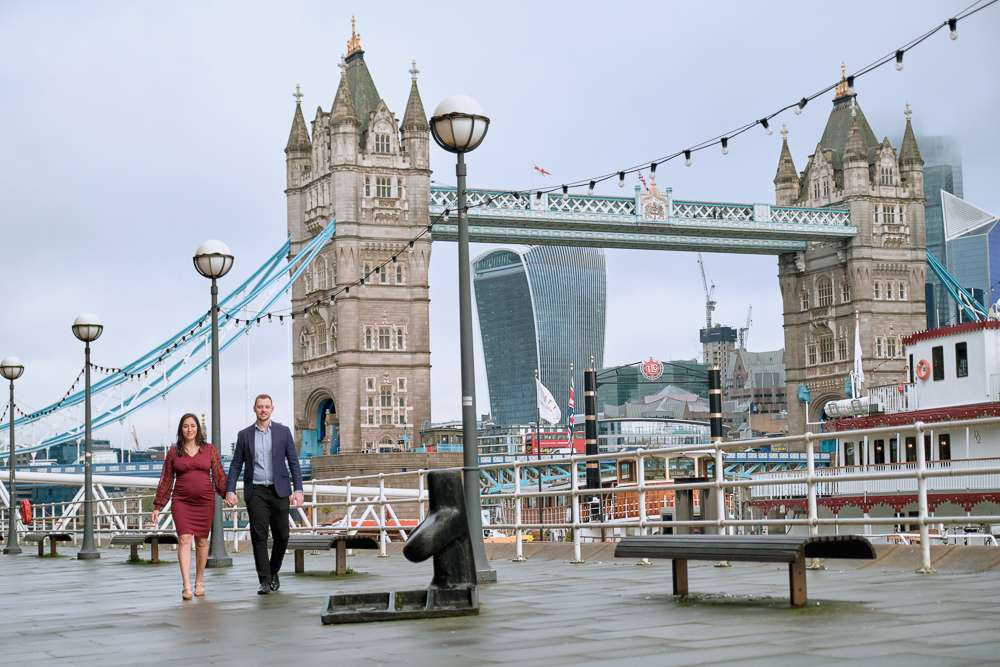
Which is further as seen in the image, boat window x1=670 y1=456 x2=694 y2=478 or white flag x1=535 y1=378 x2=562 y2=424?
boat window x1=670 y1=456 x2=694 y2=478

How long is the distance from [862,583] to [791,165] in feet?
235

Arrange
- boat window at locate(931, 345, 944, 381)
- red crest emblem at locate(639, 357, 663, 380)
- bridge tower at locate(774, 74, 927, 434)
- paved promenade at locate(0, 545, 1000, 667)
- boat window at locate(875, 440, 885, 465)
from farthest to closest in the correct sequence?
red crest emblem at locate(639, 357, 663, 380) < bridge tower at locate(774, 74, 927, 434) < boat window at locate(875, 440, 885, 465) < boat window at locate(931, 345, 944, 381) < paved promenade at locate(0, 545, 1000, 667)

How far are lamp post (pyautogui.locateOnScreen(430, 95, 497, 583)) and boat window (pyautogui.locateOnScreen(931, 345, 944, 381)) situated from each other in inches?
744

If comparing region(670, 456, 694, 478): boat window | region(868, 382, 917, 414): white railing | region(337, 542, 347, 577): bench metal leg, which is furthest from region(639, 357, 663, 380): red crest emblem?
region(337, 542, 347, 577): bench metal leg

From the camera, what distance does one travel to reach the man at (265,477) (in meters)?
9.55

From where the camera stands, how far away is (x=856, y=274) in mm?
69500

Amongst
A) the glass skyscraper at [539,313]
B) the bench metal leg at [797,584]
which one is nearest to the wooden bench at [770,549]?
the bench metal leg at [797,584]

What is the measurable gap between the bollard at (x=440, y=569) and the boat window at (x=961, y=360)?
21.2 m

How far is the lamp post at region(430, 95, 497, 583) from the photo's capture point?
10352 millimetres

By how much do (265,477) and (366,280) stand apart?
51139 mm

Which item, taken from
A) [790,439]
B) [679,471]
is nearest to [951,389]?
[790,439]

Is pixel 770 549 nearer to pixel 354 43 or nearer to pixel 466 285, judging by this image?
pixel 466 285

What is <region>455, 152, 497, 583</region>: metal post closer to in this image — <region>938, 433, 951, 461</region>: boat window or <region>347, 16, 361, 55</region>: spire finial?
<region>938, 433, 951, 461</region>: boat window

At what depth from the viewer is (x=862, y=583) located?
8297 millimetres
